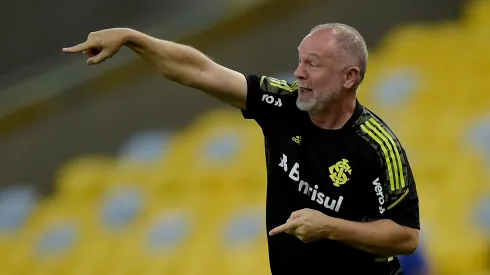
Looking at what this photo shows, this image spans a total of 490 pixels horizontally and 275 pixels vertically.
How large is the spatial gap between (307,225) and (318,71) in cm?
55

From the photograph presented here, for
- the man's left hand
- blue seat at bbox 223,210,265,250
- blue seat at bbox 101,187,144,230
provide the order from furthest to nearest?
1. blue seat at bbox 101,187,144,230
2. blue seat at bbox 223,210,265,250
3. the man's left hand

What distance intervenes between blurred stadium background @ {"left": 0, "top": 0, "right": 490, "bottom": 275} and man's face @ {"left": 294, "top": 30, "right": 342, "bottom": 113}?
1637 mm

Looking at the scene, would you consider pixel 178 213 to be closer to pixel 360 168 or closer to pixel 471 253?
pixel 471 253

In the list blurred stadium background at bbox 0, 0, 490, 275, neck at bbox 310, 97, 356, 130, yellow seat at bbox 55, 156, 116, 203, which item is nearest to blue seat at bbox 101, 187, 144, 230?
blurred stadium background at bbox 0, 0, 490, 275

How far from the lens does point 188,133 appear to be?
7.59 metres

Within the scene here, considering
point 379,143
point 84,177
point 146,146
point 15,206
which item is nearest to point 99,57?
point 379,143

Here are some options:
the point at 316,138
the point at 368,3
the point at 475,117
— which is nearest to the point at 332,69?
the point at 316,138

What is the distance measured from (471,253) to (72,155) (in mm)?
4140

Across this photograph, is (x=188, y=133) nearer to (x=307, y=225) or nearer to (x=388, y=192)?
(x=388, y=192)

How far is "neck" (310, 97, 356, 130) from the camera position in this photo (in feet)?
10.3

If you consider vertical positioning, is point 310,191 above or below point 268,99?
below

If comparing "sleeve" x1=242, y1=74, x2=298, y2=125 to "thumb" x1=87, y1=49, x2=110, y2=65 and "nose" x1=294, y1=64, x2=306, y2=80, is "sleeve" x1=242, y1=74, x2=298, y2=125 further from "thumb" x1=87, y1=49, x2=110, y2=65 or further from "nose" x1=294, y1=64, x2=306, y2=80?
"thumb" x1=87, y1=49, x2=110, y2=65

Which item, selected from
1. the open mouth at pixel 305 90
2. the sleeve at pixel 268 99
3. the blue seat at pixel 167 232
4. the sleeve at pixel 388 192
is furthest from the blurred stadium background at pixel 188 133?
the open mouth at pixel 305 90

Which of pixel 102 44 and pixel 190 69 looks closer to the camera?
pixel 102 44
